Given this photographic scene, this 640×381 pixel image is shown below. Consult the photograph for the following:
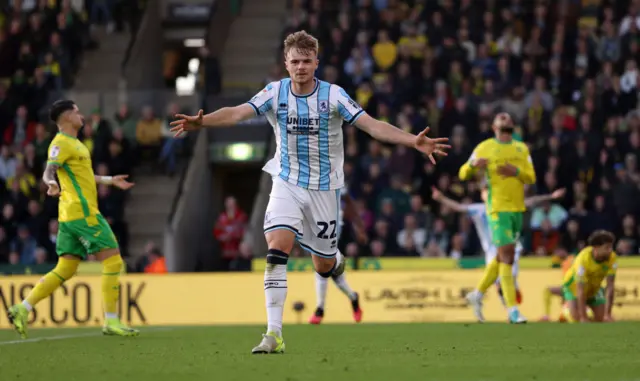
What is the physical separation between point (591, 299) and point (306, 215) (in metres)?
6.95

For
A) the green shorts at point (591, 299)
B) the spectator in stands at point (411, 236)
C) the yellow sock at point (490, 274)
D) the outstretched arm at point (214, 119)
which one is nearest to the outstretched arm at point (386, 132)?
the outstretched arm at point (214, 119)

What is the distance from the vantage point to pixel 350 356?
31.2 feet

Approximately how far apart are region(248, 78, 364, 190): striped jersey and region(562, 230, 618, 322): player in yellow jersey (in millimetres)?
5838

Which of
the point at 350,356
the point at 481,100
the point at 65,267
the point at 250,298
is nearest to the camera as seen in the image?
the point at 350,356

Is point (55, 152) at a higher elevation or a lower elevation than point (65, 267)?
higher

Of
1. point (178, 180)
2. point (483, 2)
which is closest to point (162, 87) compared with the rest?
point (178, 180)

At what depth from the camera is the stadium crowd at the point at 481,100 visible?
22422mm

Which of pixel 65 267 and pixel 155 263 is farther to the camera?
pixel 155 263

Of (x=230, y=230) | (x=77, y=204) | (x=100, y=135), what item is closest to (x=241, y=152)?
(x=230, y=230)

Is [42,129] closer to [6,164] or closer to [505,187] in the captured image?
[6,164]

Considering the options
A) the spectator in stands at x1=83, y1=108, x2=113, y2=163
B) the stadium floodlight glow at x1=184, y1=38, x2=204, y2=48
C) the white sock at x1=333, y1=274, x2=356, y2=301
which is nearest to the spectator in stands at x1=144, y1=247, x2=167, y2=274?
the spectator in stands at x1=83, y1=108, x2=113, y2=163

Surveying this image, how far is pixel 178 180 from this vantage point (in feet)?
87.0

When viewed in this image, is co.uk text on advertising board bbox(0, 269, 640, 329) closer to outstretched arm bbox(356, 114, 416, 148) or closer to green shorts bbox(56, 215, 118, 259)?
green shorts bbox(56, 215, 118, 259)

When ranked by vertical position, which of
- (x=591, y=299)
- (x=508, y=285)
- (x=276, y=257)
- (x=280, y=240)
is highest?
(x=280, y=240)
